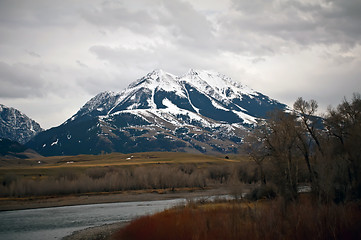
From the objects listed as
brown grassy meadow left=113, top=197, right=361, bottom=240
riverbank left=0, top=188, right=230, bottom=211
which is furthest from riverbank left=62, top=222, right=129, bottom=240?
riverbank left=0, top=188, right=230, bottom=211

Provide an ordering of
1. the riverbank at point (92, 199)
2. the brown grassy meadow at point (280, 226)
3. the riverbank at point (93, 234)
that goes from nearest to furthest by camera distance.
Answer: the brown grassy meadow at point (280, 226)
the riverbank at point (93, 234)
the riverbank at point (92, 199)

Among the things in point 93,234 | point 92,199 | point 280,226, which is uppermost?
point 280,226

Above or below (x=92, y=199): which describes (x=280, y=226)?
above

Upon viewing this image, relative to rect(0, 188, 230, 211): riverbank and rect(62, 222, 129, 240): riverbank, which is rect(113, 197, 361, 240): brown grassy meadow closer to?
rect(62, 222, 129, 240): riverbank

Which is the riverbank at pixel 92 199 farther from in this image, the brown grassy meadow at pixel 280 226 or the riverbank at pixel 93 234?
the brown grassy meadow at pixel 280 226

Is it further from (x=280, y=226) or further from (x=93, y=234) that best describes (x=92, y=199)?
(x=280, y=226)

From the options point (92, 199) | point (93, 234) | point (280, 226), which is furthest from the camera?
point (92, 199)

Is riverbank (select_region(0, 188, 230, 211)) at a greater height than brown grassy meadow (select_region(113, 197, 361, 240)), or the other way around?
brown grassy meadow (select_region(113, 197, 361, 240))

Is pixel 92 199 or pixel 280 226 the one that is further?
pixel 92 199

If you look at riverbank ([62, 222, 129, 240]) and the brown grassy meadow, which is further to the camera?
riverbank ([62, 222, 129, 240])

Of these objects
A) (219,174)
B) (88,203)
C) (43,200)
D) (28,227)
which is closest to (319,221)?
(28,227)

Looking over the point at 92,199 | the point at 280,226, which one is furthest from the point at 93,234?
the point at 92,199

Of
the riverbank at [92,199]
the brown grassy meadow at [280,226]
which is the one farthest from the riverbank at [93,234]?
the riverbank at [92,199]

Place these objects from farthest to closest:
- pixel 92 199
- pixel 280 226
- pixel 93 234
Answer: pixel 92 199 → pixel 93 234 → pixel 280 226
